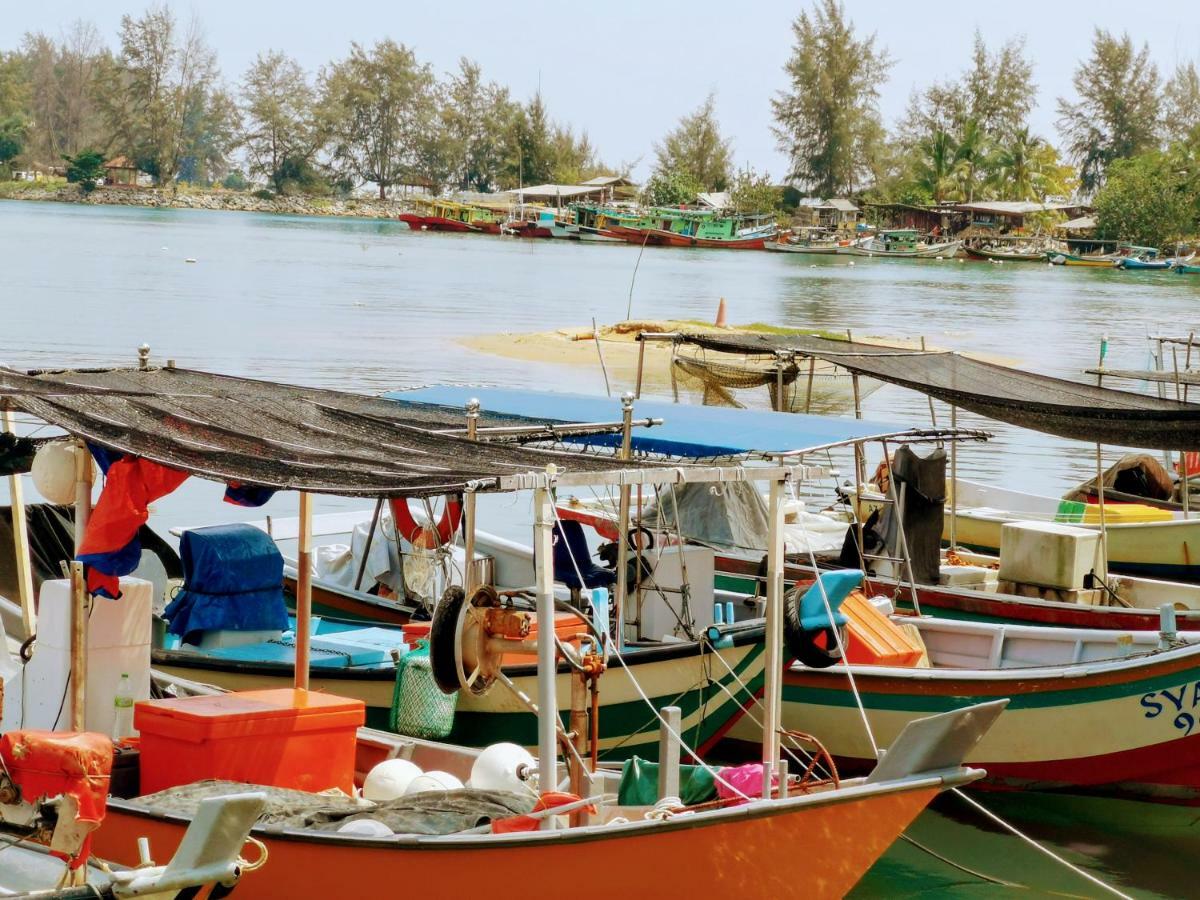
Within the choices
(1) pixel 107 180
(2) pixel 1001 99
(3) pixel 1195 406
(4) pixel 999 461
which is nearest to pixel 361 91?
(1) pixel 107 180

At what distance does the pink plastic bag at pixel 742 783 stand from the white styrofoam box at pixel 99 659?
2937 millimetres

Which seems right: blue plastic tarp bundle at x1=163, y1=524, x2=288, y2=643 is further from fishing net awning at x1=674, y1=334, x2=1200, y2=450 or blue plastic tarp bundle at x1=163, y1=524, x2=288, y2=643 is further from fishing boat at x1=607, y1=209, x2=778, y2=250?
fishing boat at x1=607, y1=209, x2=778, y2=250

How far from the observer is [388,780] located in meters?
8.15

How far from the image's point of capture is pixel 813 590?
32.0 feet

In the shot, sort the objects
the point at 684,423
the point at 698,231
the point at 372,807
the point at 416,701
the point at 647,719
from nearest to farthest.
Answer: the point at 372,807
the point at 416,701
the point at 647,719
the point at 684,423
the point at 698,231

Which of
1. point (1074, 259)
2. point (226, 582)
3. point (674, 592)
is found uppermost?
point (1074, 259)

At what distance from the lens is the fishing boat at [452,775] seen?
7.08m

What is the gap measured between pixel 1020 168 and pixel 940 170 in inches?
213

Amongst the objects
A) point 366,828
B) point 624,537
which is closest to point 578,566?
point 624,537

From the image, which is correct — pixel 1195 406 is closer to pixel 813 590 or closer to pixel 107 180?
pixel 813 590

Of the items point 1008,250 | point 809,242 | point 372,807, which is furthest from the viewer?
point 809,242

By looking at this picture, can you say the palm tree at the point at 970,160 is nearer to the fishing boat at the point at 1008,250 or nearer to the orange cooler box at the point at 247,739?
the fishing boat at the point at 1008,250

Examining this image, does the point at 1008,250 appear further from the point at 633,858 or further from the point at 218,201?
the point at 633,858

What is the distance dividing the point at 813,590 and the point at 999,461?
17.9 metres
